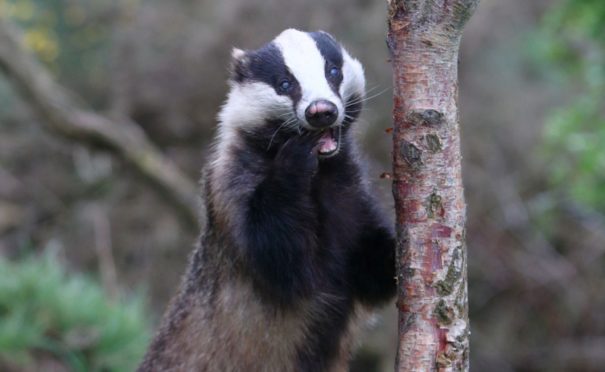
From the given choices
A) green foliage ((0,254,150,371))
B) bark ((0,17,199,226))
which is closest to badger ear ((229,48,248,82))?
green foliage ((0,254,150,371))

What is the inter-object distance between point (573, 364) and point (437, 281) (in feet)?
23.5

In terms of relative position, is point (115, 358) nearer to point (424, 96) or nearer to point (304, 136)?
point (304, 136)

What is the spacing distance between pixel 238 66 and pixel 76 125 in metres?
3.80

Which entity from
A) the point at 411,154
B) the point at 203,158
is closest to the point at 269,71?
the point at 411,154

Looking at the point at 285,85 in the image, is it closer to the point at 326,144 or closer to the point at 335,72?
the point at 335,72

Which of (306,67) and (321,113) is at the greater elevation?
(306,67)

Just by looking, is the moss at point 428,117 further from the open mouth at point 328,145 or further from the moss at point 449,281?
the open mouth at point 328,145

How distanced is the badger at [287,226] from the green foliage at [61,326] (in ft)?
7.26

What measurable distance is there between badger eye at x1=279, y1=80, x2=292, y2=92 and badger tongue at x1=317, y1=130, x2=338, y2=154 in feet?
0.91

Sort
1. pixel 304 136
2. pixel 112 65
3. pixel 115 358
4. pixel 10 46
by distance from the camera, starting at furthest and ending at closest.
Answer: pixel 112 65 → pixel 10 46 → pixel 115 358 → pixel 304 136

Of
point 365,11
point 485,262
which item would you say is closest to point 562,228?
point 485,262

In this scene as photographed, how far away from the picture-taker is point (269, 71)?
3.79 m

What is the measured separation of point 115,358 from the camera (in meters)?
6.13

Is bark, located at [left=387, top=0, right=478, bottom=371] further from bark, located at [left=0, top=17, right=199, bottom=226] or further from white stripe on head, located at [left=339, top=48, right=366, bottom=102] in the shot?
bark, located at [left=0, top=17, right=199, bottom=226]
